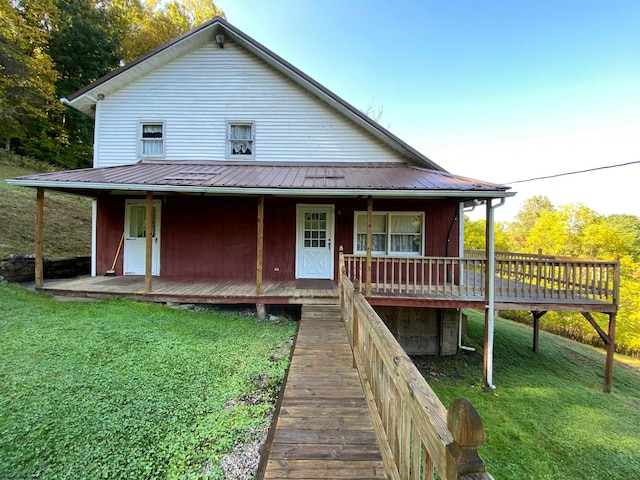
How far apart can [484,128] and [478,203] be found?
2119cm

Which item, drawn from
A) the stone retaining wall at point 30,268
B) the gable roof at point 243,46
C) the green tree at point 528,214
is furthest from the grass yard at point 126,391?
the green tree at point 528,214

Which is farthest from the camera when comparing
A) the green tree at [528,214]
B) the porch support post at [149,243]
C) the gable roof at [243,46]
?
the green tree at [528,214]

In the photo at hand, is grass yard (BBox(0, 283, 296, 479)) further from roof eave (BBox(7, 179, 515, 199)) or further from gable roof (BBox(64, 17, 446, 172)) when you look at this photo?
gable roof (BBox(64, 17, 446, 172))

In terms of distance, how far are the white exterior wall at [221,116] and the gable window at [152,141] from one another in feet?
0.57

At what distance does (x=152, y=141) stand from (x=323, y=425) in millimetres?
9725

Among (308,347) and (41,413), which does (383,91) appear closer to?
(308,347)

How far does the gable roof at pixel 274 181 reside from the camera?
619 cm

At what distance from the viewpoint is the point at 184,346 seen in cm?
463

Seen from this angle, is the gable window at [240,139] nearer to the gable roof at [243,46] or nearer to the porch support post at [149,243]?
the gable roof at [243,46]

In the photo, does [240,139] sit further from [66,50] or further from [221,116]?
[66,50]

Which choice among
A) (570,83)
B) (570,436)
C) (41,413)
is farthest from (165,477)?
(570,83)

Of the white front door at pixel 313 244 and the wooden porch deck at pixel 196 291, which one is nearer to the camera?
the wooden porch deck at pixel 196 291

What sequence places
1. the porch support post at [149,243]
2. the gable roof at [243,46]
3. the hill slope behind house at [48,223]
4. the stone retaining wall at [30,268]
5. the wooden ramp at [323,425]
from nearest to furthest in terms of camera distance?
the wooden ramp at [323,425] → the porch support post at [149,243] → the stone retaining wall at [30,268] → the gable roof at [243,46] → the hill slope behind house at [48,223]

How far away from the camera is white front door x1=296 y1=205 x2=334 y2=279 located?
859cm
